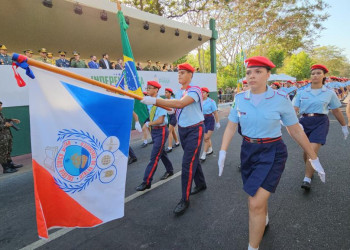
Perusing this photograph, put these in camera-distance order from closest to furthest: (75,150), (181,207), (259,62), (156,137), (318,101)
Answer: (75,150)
(259,62)
(181,207)
(318,101)
(156,137)

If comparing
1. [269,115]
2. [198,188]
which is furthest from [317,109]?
[198,188]

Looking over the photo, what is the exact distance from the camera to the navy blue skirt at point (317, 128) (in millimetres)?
3465

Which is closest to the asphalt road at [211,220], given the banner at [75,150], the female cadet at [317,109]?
the female cadet at [317,109]

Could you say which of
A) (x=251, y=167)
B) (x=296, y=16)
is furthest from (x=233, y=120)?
(x=296, y=16)

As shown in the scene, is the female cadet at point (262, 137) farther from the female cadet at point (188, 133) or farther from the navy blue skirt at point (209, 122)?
the navy blue skirt at point (209, 122)

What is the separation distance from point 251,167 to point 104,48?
51.2ft

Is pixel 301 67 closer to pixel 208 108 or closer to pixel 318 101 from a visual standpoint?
pixel 208 108

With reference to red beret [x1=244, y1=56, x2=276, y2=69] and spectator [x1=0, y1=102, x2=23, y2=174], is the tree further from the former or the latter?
spectator [x1=0, y1=102, x2=23, y2=174]

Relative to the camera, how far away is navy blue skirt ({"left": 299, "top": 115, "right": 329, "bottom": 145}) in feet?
11.4

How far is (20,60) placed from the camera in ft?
5.03

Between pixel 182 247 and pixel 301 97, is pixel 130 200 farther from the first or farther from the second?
pixel 301 97

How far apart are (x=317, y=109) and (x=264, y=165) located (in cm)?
221

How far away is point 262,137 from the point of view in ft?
6.82

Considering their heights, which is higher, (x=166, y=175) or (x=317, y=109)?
(x=317, y=109)
